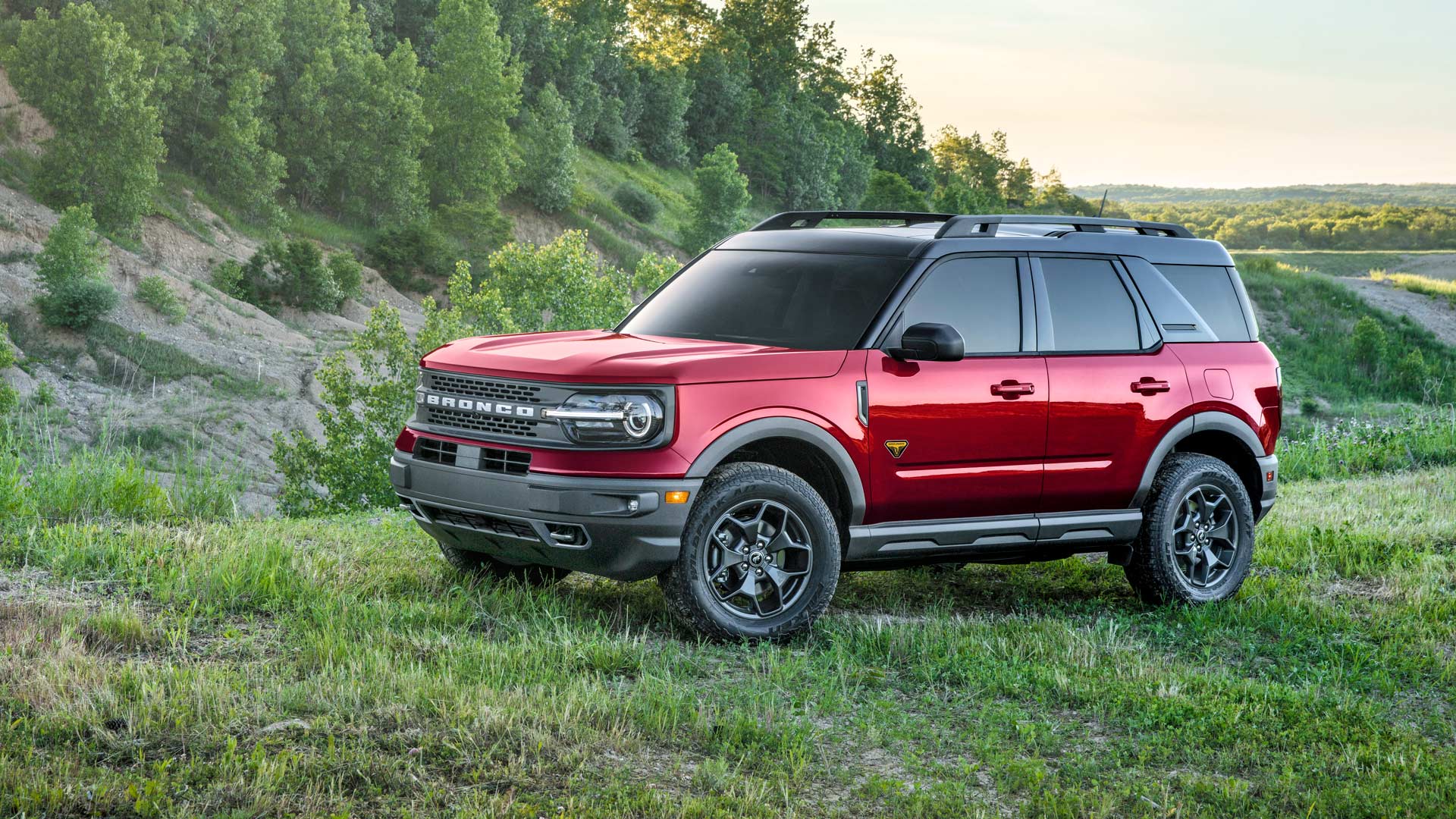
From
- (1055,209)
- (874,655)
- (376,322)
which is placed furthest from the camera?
(1055,209)

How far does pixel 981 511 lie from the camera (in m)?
7.22

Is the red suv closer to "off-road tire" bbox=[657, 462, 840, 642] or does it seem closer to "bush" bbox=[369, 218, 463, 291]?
"off-road tire" bbox=[657, 462, 840, 642]

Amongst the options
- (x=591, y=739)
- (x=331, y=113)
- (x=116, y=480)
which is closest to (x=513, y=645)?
(x=591, y=739)

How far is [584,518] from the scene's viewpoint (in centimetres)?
620

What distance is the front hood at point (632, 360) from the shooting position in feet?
20.5

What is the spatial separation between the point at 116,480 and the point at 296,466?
1131 inches

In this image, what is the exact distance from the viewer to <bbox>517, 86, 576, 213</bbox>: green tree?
87.8 metres

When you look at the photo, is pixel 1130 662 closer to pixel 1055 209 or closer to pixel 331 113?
pixel 331 113

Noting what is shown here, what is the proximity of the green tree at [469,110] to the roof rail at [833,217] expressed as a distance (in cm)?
7595

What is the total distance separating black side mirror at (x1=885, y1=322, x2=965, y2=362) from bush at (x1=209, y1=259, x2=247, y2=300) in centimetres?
6041

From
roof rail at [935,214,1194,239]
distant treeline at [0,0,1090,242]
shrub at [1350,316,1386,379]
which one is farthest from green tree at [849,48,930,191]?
roof rail at [935,214,1194,239]

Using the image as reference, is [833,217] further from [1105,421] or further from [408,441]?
[408,441]

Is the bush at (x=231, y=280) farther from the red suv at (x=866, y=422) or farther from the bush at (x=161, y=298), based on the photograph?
the red suv at (x=866, y=422)

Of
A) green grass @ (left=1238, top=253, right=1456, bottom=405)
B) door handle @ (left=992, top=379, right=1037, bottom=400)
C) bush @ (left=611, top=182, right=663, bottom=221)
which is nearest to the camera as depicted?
door handle @ (left=992, top=379, right=1037, bottom=400)
